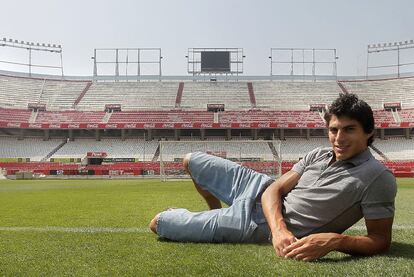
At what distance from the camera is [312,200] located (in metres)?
3.58

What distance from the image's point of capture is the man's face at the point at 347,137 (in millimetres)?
3385

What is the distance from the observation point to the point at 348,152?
11.2 ft

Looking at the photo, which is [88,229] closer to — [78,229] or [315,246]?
[78,229]

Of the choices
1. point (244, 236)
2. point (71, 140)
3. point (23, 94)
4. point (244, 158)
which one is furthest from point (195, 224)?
point (23, 94)

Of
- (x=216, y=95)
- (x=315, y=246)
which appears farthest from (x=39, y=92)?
(x=315, y=246)

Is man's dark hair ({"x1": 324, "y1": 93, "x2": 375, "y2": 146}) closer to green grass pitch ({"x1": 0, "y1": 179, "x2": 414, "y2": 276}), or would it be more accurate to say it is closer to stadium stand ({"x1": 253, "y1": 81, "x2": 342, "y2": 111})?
green grass pitch ({"x1": 0, "y1": 179, "x2": 414, "y2": 276})

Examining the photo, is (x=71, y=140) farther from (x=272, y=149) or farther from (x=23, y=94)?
(x=272, y=149)

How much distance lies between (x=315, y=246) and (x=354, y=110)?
1.08m

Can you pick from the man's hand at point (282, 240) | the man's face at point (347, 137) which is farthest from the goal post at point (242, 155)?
the man's face at point (347, 137)

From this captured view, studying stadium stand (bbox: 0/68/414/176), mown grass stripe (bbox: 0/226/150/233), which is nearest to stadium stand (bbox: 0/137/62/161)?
stadium stand (bbox: 0/68/414/176)

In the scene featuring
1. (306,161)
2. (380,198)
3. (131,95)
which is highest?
(131,95)

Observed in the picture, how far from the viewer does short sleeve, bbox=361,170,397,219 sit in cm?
328

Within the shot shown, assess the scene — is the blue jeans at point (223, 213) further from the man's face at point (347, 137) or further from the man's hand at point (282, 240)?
the man's face at point (347, 137)

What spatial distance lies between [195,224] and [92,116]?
2042 inches
